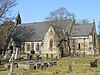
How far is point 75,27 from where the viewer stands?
71062 millimetres

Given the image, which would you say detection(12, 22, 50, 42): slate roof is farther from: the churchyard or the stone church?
the churchyard

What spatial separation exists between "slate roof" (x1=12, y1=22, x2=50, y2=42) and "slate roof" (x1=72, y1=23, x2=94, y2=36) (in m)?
8.80

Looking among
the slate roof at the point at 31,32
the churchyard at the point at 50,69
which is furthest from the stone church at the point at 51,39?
the churchyard at the point at 50,69

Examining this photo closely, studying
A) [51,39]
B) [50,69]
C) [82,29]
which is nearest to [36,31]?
[51,39]

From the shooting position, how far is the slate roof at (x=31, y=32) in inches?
2834

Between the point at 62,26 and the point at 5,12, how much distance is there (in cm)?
2143

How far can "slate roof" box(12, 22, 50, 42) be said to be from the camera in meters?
72.0

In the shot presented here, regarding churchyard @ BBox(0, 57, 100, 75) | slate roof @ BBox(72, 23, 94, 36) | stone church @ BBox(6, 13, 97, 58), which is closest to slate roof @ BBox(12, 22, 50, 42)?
→ stone church @ BBox(6, 13, 97, 58)

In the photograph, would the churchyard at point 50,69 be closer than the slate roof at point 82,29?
Yes

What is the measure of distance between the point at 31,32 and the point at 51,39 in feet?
37.6

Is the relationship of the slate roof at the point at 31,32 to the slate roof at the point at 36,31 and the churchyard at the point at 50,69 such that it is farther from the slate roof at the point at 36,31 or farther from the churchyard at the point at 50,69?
the churchyard at the point at 50,69

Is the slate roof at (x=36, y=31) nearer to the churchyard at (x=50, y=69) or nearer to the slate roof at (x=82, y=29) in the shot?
the slate roof at (x=82, y=29)

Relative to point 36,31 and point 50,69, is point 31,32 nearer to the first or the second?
point 36,31

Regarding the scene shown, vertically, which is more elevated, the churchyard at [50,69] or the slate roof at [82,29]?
the slate roof at [82,29]
